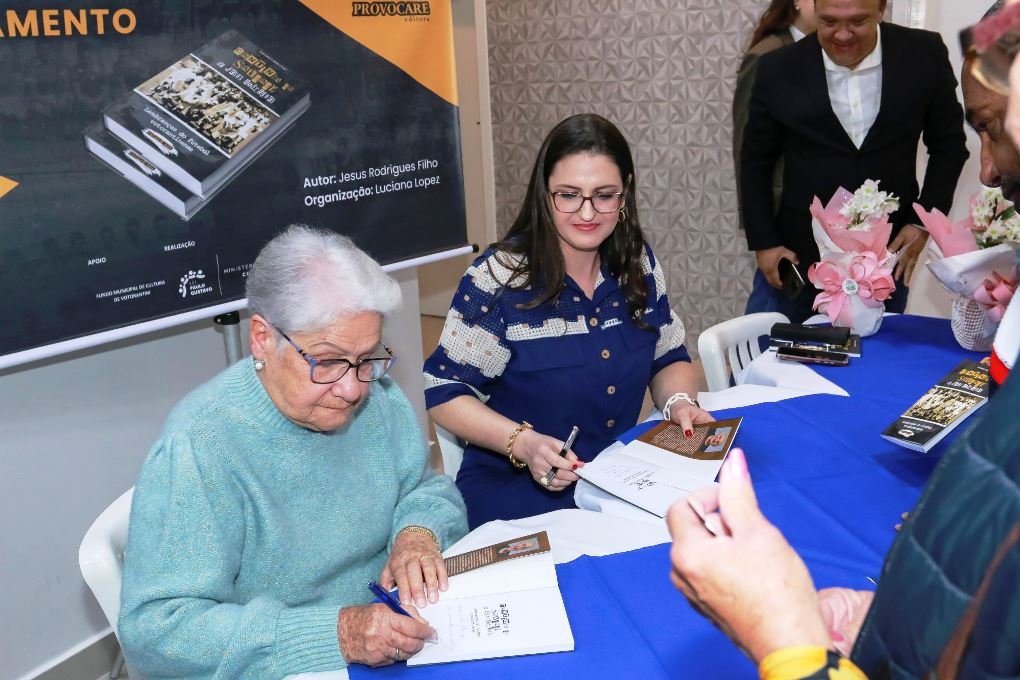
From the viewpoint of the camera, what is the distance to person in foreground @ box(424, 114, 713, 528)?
7.34 ft

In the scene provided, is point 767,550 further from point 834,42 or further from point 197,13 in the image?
point 834,42

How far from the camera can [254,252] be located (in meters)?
2.78

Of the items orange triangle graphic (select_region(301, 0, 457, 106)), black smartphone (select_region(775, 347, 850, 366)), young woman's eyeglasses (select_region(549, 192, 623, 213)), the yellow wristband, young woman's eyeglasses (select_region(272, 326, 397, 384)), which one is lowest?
black smartphone (select_region(775, 347, 850, 366))

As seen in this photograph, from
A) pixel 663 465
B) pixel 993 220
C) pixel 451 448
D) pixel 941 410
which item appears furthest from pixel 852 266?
pixel 451 448

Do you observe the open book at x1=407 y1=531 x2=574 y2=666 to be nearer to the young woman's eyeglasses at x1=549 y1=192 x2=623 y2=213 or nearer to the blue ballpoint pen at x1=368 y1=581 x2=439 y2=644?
the blue ballpoint pen at x1=368 y1=581 x2=439 y2=644

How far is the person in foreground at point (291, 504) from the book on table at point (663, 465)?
13.1 inches

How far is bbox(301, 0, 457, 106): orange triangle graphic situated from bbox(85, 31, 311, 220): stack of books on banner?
279 mm

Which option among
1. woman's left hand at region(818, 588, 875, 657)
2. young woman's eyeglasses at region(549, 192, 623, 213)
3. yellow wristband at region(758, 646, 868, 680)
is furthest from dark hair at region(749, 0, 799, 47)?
yellow wristband at region(758, 646, 868, 680)

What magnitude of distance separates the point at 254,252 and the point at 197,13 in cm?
69

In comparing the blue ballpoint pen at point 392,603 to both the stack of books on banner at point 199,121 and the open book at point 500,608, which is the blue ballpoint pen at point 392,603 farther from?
the stack of books on banner at point 199,121

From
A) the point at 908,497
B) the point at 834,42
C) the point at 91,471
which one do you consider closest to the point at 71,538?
the point at 91,471

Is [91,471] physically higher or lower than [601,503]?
lower

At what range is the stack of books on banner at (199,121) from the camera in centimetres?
244

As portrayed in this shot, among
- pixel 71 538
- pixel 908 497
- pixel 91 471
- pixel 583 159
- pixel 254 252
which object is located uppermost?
pixel 583 159
